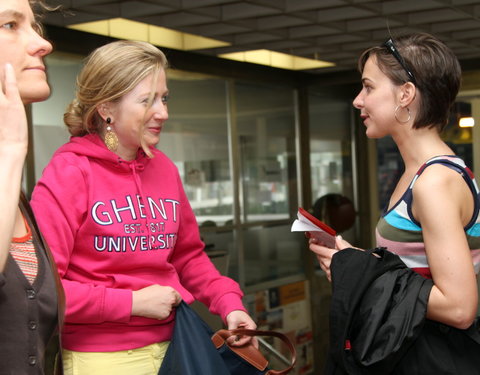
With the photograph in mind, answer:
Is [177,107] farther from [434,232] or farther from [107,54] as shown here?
[434,232]

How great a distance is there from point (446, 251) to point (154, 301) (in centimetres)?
70

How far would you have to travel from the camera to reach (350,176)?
303 inches

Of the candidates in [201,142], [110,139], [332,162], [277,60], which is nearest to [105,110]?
[110,139]

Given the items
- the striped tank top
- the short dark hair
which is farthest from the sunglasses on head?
the striped tank top

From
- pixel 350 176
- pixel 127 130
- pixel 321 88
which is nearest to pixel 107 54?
pixel 127 130

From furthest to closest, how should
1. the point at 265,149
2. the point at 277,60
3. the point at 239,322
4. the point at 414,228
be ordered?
the point at 265,149 < the point at 277,60 < the point at 239,322 < the point at 414,228

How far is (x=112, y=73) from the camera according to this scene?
69.4 inches

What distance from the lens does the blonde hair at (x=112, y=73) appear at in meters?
1.76

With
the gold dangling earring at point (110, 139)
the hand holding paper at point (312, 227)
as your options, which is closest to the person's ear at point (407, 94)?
the hand holding paper at point (312, 227)

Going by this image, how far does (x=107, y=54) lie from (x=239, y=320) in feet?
2.58

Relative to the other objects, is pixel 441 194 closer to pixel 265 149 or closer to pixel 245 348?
pixel 245 348

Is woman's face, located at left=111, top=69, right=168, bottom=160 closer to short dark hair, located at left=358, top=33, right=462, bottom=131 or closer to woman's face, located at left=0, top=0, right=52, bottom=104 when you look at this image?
woman's face, located at left=0, top=0, right=52, bottom=104

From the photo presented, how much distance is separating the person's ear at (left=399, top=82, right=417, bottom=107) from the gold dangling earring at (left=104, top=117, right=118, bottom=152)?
2.45ft

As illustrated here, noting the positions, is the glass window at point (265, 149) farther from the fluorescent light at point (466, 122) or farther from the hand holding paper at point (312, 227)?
the hand holding paper at point (312, 227)
